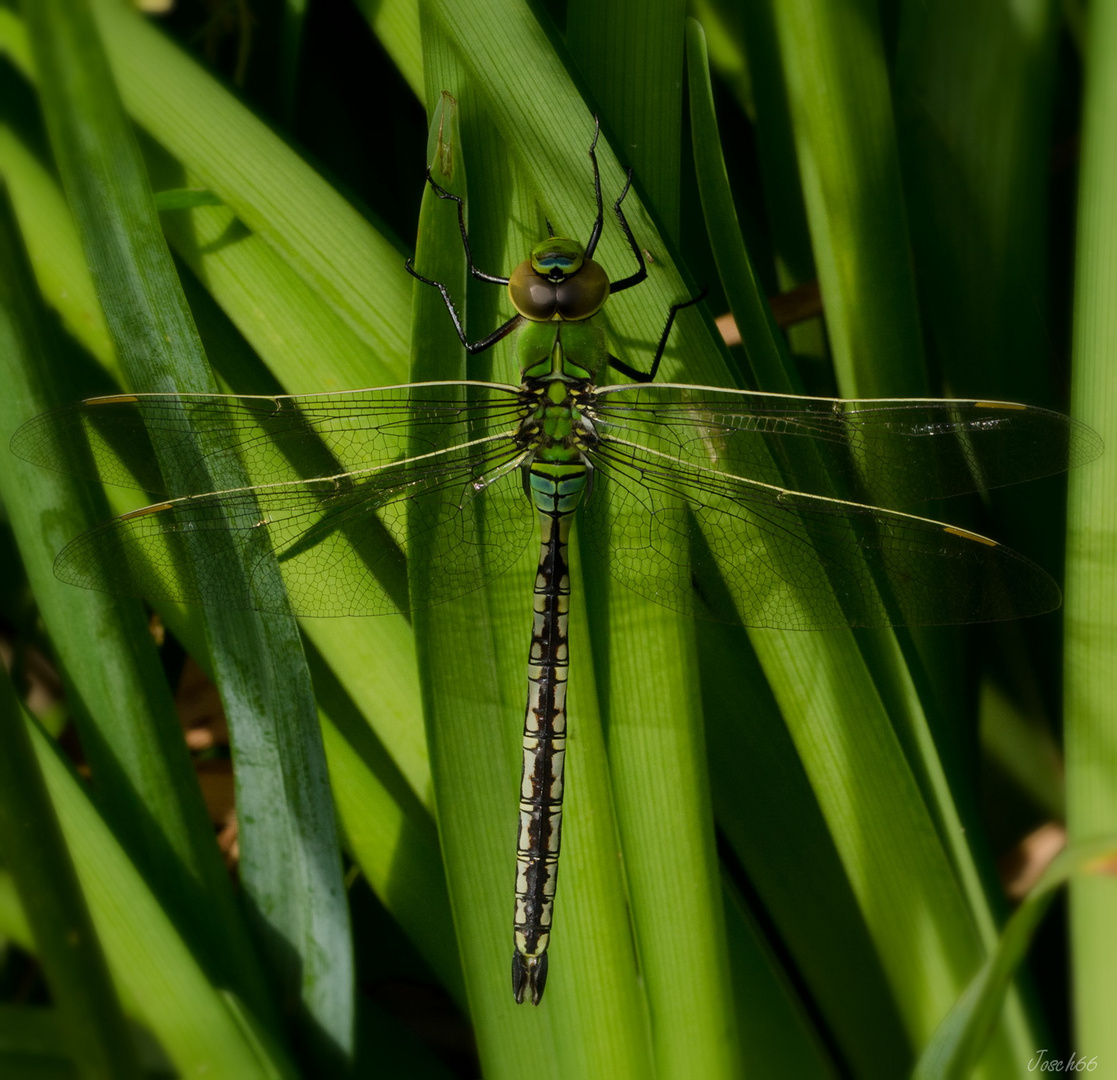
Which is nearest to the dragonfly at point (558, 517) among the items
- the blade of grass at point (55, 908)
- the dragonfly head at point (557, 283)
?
the dragonfly head at point (557, 283)

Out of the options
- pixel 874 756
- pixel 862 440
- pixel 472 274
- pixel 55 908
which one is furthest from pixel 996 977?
pixel 472 274

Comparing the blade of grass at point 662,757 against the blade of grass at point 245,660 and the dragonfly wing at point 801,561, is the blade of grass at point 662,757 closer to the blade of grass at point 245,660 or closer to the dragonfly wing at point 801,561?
the dragonfly wing at point 801,561

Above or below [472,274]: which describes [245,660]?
below

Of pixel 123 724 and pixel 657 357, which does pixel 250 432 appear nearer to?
pixel 123 724

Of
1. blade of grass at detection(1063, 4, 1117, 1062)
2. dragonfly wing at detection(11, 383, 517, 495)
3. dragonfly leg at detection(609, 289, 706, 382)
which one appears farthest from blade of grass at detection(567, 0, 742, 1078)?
blade of grass at detection(1063, 4, 1117, 1062)

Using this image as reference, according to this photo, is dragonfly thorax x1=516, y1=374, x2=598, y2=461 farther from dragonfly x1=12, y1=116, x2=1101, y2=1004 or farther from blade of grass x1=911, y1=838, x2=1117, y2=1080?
blade of grass x1=911, y1=838, x2=1117, y2=1080

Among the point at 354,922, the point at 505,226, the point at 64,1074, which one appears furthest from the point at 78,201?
the point at 354,922
